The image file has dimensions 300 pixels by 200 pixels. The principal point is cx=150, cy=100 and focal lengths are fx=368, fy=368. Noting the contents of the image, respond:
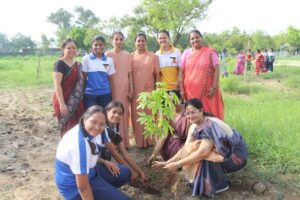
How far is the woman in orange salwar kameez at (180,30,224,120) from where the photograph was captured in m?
4.53

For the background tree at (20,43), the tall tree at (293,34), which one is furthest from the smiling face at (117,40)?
the background tree at (20,43)

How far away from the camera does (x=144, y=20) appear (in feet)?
98.7

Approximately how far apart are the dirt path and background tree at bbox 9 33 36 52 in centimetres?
5759

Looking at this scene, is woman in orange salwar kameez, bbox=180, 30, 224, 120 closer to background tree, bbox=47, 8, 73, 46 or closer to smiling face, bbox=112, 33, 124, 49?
smiling face, bbox=112, 33, 124, 49

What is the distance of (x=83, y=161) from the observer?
2.64 m

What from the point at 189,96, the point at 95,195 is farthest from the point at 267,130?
the point at 95,195

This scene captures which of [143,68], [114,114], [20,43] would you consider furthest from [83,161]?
[20,43]

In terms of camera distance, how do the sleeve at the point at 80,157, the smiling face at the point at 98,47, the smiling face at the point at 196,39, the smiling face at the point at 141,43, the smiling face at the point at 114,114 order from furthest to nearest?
the smiling face at the point at 141,43 → the smiling face at the point at 196,39 → the smiling face at the point at 98,47 → the smiling face at the point at 114,114 → the sleeve at the point at 80,157

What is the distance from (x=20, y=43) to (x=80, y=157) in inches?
2542

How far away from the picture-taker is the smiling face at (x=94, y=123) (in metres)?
2.73

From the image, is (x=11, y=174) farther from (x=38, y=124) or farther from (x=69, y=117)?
(x=38, y=124)

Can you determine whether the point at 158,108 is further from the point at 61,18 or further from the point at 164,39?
the point at 61,18

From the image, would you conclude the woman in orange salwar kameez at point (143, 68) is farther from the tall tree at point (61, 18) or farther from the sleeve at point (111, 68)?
the tall tree at point (61, 18)

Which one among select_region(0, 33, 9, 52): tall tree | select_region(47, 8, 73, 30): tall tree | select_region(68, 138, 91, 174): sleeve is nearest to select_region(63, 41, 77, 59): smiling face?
select_region(68, 138, 91, 174): sleeve
